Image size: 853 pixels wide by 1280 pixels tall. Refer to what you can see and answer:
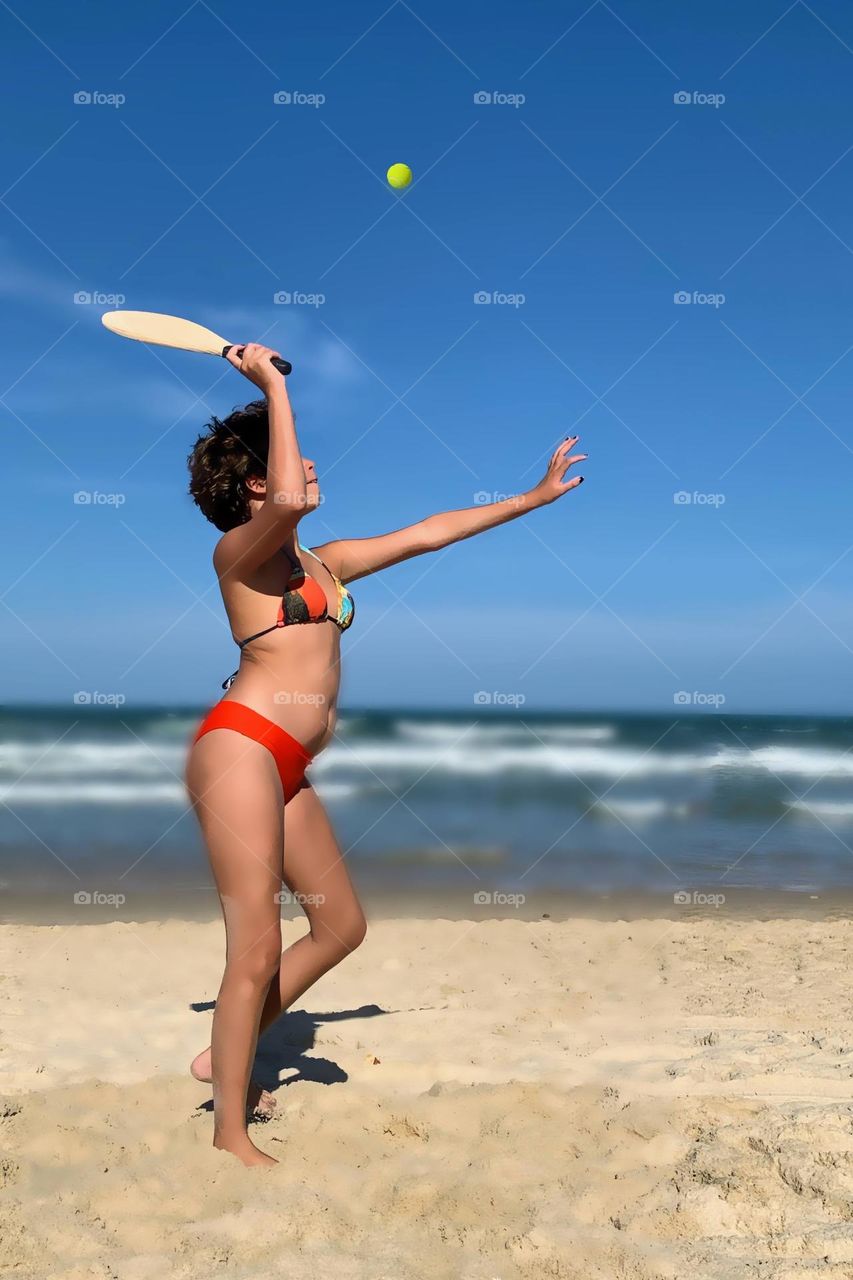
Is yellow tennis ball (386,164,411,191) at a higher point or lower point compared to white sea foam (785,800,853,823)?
higher

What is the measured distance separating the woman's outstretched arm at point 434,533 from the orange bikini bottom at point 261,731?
0.72 metres

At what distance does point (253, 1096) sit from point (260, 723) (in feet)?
4.54

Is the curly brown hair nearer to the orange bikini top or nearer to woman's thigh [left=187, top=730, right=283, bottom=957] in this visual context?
the orange bikini top

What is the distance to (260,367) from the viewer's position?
2.93 m

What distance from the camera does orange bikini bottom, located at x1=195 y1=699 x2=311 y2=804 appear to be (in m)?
3.08

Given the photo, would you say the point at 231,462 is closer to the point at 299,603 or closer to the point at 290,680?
the point at 299,603

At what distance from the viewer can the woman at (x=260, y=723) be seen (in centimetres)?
299

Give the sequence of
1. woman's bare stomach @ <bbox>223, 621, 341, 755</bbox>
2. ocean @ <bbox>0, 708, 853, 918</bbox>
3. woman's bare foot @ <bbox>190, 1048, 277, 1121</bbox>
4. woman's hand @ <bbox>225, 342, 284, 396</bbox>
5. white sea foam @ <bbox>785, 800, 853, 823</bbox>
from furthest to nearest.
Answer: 1. white sea foam @ <bbox>785, 800, 853, 823</bbox>
2. ocean @ <bbox>0, 708, 853, 918</bbox>
3. woman's bare foot @ <bbox>190, 1048, 277, 1121</bbox>
4. woman's bare stomach @ <bbox>223, 621, 341, 755</bbox>
5. woman's hand @ <bbox>225, 342, 284, 396</bbox>

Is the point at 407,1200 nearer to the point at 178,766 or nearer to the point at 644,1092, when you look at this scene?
the point at 644,1092

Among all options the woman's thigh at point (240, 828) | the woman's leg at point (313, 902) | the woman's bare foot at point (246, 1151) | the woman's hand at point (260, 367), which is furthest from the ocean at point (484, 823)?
the woman's hand at point (260, 367)

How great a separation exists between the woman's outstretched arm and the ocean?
7.08ft

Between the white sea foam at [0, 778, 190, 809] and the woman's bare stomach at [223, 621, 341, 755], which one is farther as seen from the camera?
the white sea foam at [0, 778, 190, 809]

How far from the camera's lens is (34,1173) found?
118 inches

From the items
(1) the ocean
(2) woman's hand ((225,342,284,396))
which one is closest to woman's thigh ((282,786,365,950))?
(2) woman's hand ((225,342,284,396))
